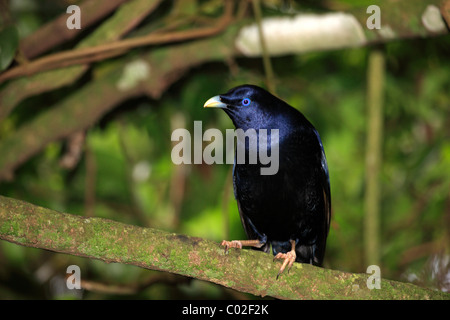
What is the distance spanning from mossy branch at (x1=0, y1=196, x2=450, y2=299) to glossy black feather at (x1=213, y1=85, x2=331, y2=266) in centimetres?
59

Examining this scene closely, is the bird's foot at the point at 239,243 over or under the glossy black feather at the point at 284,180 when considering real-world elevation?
under

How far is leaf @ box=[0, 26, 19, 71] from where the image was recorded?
11.9 ft

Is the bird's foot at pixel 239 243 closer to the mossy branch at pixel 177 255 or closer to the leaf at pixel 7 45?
the mossy branch at pixel 177 255

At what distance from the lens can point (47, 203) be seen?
5.05 meters

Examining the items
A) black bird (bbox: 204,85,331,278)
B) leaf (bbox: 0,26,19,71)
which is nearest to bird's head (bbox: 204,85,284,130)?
black bird (bbox: 204,85,331,278)

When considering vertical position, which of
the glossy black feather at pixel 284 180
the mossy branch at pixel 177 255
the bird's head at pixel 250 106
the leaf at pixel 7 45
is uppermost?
the leaf at pixel 7 45

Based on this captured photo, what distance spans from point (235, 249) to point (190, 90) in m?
2.48

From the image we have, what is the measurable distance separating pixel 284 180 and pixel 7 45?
189 centimetres

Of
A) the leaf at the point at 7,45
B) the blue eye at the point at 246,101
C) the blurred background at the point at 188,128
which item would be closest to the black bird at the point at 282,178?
the blue eye at the point at 246,101

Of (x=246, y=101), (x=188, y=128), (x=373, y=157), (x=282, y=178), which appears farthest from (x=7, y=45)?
(x=373, y=157)

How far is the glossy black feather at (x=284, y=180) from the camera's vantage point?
338 centimetres

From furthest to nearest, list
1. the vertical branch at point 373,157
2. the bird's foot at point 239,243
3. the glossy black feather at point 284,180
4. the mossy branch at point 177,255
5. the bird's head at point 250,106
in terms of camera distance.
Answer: the vertical branch at point 373,157
the bird's head at point 250,106
the glossy black feather at point 284,180
the bird's foot at point 239,243
the mossy branch at point 177,255

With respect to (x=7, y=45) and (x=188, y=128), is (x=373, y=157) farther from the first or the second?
(x=7, y=45)

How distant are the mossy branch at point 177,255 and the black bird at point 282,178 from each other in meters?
0.58
